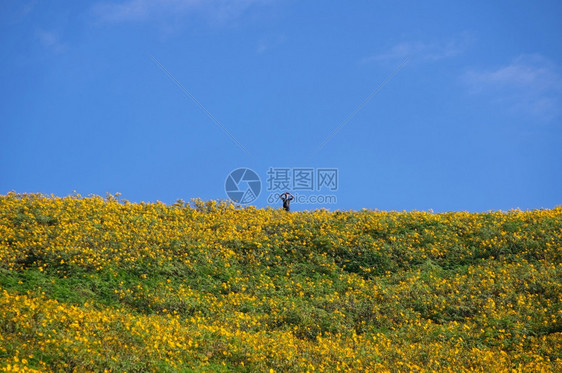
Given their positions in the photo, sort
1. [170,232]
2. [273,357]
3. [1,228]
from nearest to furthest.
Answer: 1. [273,357]
2. [1,228]
3. [170,232]

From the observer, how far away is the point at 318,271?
1964cm

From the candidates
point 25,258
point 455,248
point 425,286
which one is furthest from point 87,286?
point 455,248

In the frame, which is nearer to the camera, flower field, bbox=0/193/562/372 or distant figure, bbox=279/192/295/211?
flower field, bbox=0/193/562/372

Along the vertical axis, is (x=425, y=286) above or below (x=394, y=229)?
below

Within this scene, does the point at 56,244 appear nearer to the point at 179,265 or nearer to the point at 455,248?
the point at 179,265

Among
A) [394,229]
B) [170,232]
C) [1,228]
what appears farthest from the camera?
[394,229]

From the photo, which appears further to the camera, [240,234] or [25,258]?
[240,234]

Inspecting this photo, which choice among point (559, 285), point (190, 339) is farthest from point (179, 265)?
point (559, 285)

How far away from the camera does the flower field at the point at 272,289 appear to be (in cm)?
1199

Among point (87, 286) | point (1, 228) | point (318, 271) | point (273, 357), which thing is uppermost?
point (1, 228)

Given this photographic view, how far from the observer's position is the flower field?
1199cm

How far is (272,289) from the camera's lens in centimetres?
1788

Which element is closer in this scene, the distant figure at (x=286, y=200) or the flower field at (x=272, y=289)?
the flower field at (x=272, y=289)

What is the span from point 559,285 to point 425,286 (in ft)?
13.2
